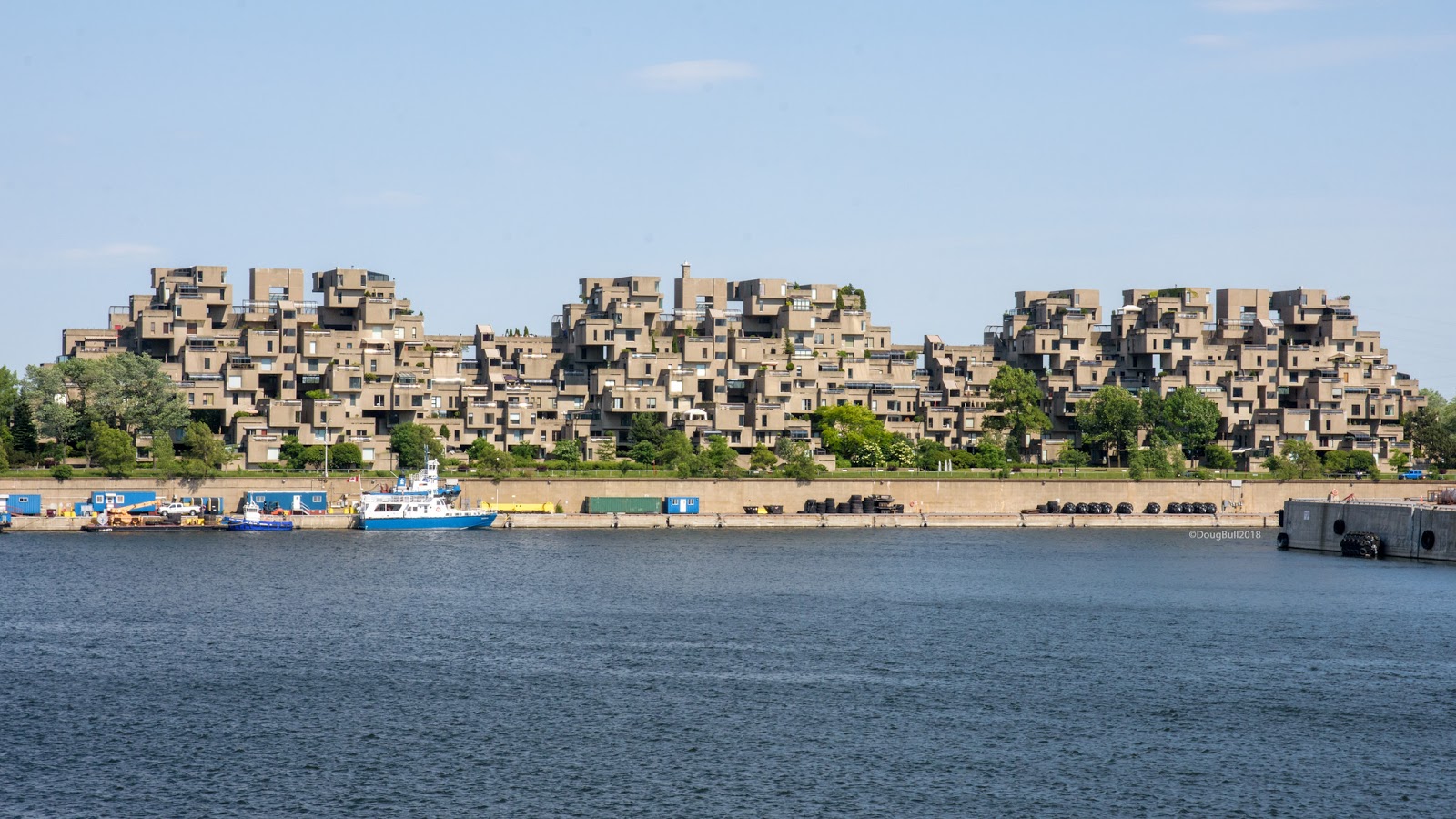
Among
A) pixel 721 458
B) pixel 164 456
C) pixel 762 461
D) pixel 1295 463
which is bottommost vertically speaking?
pixel 164 456

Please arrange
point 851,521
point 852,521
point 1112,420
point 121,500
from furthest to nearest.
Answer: point 1112,420
point 852,521
point 851,521
point 121,500

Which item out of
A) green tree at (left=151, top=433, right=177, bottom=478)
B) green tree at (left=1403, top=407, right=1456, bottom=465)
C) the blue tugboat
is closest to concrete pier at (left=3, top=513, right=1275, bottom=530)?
the blue tugboat

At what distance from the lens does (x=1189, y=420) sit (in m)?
156

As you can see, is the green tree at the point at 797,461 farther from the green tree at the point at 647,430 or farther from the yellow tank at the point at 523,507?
the yellow tank at the point at 523,507

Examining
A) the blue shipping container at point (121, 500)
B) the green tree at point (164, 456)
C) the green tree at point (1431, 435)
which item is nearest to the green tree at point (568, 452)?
the green tree at point (164, 456)

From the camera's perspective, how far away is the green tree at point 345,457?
12925 centimetres

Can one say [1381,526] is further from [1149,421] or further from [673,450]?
[673,450]

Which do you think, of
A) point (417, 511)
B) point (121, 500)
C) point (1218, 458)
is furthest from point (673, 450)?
point (1218, 458)

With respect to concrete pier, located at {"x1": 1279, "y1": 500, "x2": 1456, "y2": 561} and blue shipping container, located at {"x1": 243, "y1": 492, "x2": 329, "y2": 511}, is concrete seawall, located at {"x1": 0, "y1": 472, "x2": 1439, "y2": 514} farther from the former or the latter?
concrete pier, located at {"x1": 1279, "y1": 500, "x2": 1456, "y2": 561}

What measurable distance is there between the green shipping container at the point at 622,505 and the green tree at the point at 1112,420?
159 feet

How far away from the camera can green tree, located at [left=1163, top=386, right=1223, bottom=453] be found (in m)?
156

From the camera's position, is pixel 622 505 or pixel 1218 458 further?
pixel 1218 458

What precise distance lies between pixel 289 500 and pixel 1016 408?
7306 centimetres

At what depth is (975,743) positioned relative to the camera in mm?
46281
